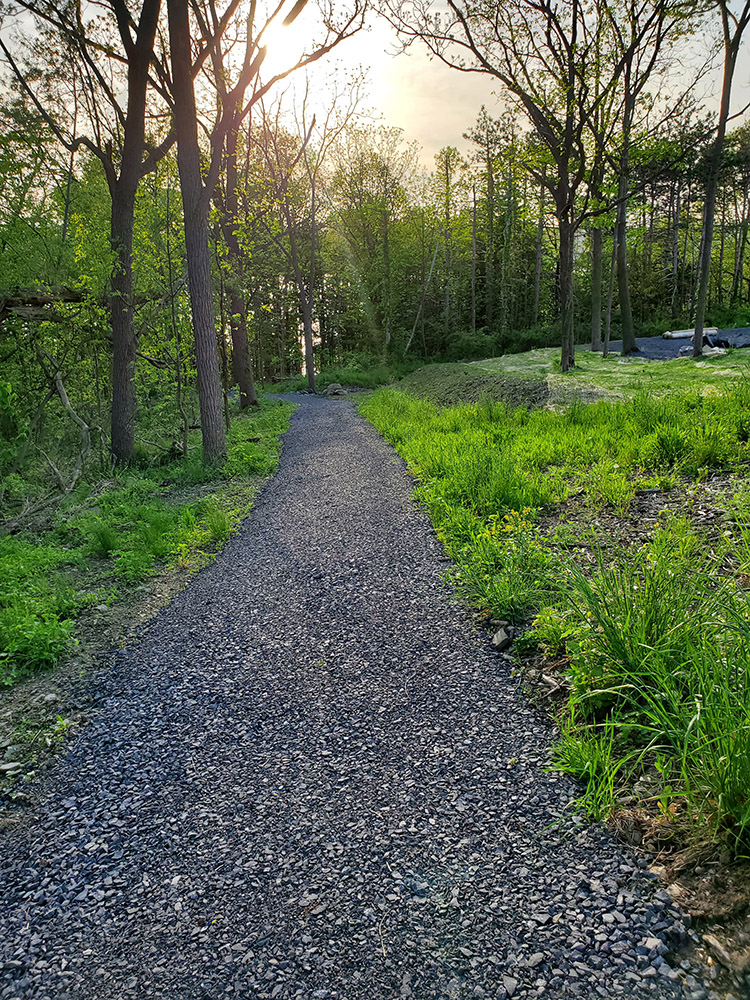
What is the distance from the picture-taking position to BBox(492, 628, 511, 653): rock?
3.23 metres

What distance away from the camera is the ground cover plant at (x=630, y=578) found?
6.15 feet

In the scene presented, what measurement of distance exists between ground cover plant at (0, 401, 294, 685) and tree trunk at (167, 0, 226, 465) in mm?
803

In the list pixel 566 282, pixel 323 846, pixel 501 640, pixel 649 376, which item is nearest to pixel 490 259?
→ pixel 566 282

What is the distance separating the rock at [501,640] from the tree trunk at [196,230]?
22.2 ft

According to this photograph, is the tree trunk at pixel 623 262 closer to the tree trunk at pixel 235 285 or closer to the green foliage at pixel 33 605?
the tree trunk at pixel 235 285

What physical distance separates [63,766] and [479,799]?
2.05 m

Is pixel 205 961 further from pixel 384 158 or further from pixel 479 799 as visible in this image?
pixel 384 158

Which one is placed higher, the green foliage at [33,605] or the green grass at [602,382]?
the green grass at [602,382]

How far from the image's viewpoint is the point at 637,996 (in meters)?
1.42

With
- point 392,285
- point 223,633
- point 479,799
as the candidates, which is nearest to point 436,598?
point 223,633

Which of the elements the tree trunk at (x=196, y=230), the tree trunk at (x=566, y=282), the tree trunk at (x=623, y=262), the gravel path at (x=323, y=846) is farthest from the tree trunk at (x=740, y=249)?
the gravel path at (x=323, y=846)

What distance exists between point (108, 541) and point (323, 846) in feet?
14.1

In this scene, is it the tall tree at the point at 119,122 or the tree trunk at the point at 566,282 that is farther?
the tree trunk at the point at 566,282

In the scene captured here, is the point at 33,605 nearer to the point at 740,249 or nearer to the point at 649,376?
the point at 649,376
